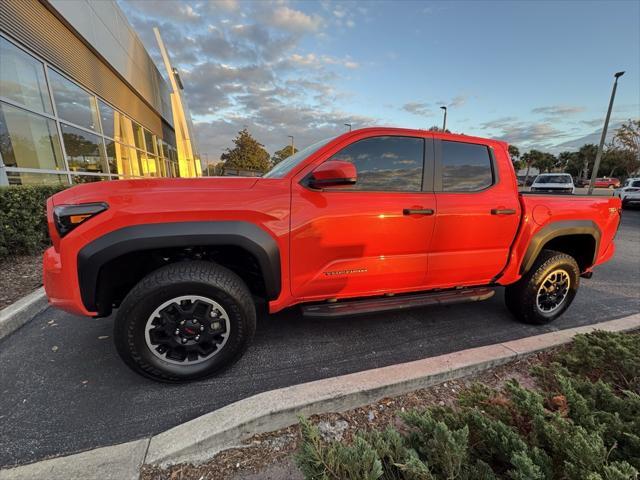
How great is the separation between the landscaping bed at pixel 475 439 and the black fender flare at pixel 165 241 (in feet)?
3.62

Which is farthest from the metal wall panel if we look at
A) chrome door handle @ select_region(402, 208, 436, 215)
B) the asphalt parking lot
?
chrome door handle @ select_region(402, 208, 436, 215)

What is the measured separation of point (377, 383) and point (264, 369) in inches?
36.1

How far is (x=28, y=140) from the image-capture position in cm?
681

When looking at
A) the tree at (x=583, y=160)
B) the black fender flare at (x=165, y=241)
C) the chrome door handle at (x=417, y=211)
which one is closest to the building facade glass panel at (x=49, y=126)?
the black fender flare at (x=165, y=241)

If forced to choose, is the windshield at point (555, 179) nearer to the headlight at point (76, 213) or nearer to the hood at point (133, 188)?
the hood at point (133, 188)

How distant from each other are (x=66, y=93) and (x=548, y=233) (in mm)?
11467

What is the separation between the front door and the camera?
2.27 meters

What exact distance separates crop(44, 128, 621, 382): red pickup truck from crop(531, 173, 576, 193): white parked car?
52.8ft

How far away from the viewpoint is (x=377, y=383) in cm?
195

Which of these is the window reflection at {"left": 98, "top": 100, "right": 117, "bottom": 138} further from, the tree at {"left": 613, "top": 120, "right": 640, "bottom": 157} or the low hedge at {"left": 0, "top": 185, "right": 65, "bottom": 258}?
the tree at {"left": 613, "top": 120, "right": 640, "bottom": 157}

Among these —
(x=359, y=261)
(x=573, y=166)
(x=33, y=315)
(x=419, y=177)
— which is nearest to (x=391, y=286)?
(x=359, y=261)

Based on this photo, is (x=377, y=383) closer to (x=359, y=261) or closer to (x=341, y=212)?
(x=359, y=261)

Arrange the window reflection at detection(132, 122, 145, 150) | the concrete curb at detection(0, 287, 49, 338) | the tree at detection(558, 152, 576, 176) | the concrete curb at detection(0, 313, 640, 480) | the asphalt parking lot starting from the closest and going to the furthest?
the concrete curb at detection(0, 313, 640, 480) → the asphalt parking lot → the concrete curb at detection(0, 287, 49, 338) → the window reflection at detection(132, 122, 145, 150) → the tree at detection(558, 152, 576, 176)

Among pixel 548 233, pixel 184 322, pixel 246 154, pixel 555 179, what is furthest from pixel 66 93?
pixel 246 154
